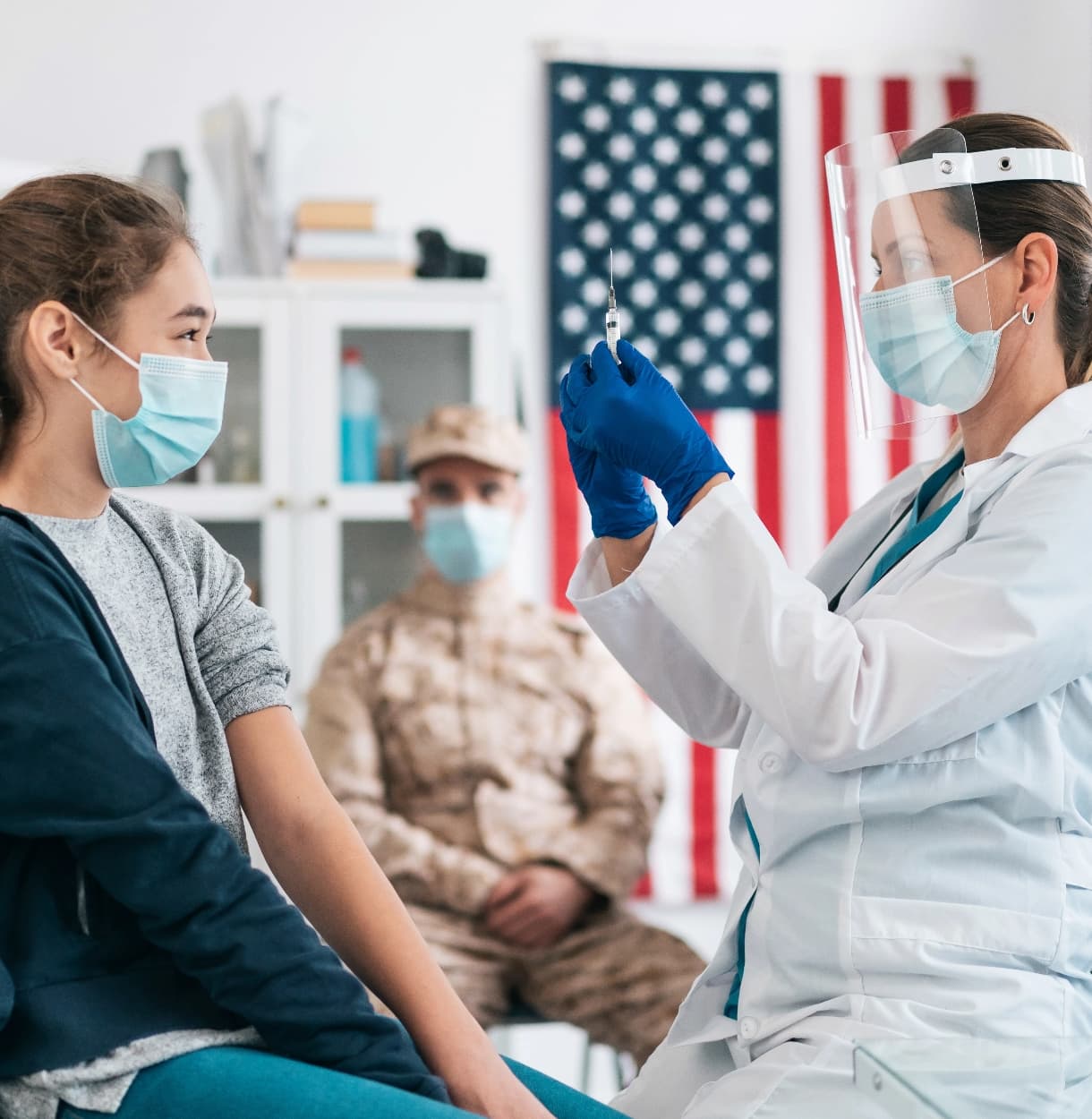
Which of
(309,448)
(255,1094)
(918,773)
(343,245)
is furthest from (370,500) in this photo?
(255,1094)

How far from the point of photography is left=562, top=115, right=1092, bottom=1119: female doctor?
4.23 ft

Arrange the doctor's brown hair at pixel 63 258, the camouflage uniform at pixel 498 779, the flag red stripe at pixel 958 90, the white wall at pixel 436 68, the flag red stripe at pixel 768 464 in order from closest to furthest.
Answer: the doctor's brown hair at pixel 63 258, the camouflage uniform at pixel 498 779, the white wall at pixel 436 68, the flag red stripe at pixel 768 464, the flag red stripe at pixel 958 90

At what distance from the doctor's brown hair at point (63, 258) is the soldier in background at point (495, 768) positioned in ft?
5.49

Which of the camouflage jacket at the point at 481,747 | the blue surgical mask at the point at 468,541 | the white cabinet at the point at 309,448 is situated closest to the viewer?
the camouflage jacket at the point at 481,747

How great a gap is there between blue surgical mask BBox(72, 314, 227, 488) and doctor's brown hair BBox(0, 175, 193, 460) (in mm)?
32

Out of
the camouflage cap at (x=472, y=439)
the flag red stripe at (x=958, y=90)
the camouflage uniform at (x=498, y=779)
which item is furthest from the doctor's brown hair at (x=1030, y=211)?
the flag red stripe at (x=958, y=90)

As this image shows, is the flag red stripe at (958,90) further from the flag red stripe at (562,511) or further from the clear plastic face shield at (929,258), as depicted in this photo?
the clear plastic face shield at (929,258)

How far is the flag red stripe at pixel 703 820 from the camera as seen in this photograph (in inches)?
161

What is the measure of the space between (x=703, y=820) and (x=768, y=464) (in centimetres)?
109

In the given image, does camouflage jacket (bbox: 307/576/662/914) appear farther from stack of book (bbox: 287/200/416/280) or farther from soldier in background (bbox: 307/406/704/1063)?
stack of book (bbox: 287/200/416/280)

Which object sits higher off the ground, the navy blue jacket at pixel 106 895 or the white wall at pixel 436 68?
the white wall at pixel 436 68

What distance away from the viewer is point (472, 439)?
3.10 metres

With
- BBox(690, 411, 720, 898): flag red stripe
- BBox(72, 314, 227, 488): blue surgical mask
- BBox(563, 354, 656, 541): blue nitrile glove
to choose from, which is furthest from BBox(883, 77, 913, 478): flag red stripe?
BBox(72, 314, 227, 488): blue surgical mask

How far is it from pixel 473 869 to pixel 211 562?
1522 mm
